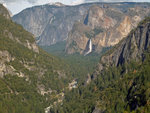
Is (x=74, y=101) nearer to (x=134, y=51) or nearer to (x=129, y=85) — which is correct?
(x=129, y=85)

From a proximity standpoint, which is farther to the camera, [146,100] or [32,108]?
[32,108]

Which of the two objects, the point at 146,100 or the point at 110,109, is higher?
the point at 146,100

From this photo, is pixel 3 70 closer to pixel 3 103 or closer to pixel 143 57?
pixel 3 103

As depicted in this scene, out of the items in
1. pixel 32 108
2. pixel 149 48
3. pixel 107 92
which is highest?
pixel 149 48

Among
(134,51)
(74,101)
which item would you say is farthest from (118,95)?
(134,51)

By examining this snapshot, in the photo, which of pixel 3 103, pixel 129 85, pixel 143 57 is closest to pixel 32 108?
pixel 3 103

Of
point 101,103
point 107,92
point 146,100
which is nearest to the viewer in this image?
point 146,100

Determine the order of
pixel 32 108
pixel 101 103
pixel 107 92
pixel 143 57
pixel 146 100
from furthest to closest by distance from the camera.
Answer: pixel 143 57 → pixel 32 108 → pixel 107 92 → pixel 101 103 → pixel 146 100
